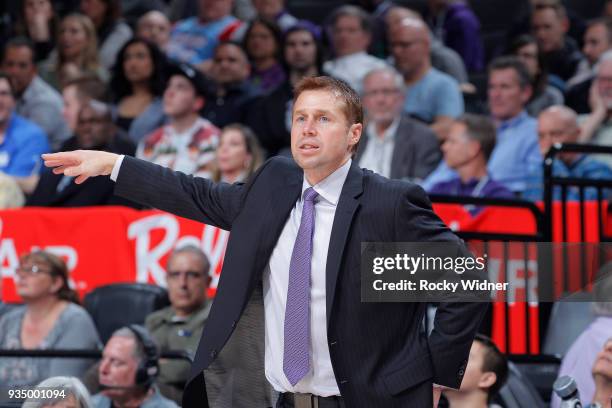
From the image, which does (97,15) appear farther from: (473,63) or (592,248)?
(592,248)

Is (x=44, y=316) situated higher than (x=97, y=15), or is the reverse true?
(x=97, y=15)

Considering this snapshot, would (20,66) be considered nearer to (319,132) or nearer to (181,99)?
(181,99)

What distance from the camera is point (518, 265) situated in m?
6.69

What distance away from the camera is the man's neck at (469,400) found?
571 cm

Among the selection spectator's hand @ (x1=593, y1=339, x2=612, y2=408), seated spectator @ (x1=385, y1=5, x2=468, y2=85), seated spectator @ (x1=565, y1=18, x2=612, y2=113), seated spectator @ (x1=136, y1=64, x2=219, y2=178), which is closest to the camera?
spectator's hand @ (x1=593, y1=339, x2=612, y2=408)

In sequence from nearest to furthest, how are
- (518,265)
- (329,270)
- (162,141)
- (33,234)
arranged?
(329,270)
(518,265)
(33,234)
(162,141)

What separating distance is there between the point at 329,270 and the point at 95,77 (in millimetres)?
6935

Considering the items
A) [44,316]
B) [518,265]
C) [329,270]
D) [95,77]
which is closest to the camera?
[329,270]

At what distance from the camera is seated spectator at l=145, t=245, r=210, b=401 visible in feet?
24.3

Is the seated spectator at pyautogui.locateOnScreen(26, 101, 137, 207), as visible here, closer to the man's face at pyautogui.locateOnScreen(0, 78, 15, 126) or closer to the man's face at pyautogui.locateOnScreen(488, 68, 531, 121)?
the man's face at pyautogui.locateOnScreen(0, 78, 15, 126)

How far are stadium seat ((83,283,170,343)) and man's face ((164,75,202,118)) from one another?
89.5 inches

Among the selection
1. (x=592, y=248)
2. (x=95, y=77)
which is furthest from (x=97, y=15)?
(x=592, y=248)

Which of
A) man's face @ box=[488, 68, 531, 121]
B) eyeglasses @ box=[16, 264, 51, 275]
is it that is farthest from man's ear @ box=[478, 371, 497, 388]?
man's face @ box=[488, 68, 531, 121]

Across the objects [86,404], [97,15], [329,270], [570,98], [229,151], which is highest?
[97,15]
